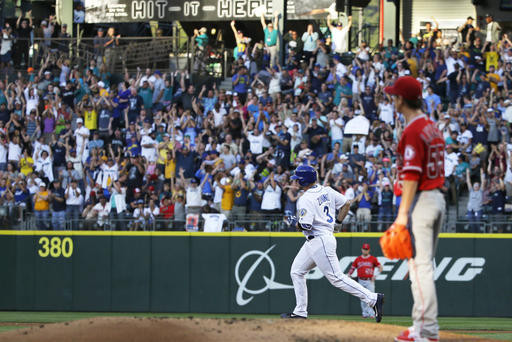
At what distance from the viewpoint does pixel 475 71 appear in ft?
72.4

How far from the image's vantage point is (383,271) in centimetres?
1842

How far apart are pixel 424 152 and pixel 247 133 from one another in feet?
47.8

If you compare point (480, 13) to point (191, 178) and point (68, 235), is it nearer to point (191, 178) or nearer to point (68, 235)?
point (191, 178)

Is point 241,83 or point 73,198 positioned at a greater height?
point 241,83

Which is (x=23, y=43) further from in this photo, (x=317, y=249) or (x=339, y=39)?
(x=317, y=249)

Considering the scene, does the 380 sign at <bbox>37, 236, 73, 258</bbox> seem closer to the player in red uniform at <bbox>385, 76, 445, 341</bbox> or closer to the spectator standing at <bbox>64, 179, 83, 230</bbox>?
the spectator standing at <bbox>64, 179, 83, 230</bbox>

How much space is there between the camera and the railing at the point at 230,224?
58.8 ft

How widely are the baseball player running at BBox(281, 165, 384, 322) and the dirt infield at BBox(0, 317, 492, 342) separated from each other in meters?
2.04

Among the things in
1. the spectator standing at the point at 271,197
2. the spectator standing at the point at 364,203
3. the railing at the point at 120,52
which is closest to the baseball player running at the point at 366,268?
the spectator standing at the point at 364,203

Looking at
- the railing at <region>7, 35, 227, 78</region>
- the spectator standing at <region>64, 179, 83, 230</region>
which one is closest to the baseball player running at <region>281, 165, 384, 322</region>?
the spectator standing at <region>64, 179, 83, 230</region>

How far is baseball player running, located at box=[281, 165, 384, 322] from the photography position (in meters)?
10.5

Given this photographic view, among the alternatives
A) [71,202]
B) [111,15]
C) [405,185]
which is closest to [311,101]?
[71,202]

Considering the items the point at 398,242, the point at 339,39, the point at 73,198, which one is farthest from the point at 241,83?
the point at 398,242

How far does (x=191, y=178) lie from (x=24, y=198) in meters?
4.37
